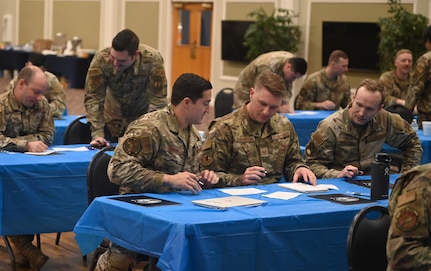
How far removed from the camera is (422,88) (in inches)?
319

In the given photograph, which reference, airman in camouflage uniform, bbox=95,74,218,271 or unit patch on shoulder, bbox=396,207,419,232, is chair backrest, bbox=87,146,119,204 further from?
unit patch on shoulder, bbox=396,207,419,232

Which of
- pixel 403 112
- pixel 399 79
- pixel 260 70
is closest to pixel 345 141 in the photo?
pixel 403 112

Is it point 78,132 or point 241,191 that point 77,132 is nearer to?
point 78,132

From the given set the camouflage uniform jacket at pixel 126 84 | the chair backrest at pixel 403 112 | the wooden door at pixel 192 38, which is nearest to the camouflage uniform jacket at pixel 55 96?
the camouflage uniform jacket at pixel 126 84

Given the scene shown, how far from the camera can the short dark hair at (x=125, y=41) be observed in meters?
6.27

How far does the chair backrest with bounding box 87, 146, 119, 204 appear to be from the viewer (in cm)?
483

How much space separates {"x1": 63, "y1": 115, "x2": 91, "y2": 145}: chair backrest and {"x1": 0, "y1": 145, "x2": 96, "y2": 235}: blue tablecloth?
1187 millimetres

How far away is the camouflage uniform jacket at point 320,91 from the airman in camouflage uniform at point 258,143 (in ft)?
15.1

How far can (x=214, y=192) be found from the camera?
4.48m

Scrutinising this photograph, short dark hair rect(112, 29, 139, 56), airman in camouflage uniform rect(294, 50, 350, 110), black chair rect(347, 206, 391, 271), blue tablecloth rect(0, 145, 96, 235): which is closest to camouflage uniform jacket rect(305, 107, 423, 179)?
blue tablecloth rect(0, 145, 96, 235)

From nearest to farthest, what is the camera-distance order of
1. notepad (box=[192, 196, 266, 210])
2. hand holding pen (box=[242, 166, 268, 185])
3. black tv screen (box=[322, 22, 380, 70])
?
notepad (box=[192, 196, 266, 210])
hand holding pen (box=[242, 166, 268, 185])
black tv screen (box=[322, 22, 380, 70])

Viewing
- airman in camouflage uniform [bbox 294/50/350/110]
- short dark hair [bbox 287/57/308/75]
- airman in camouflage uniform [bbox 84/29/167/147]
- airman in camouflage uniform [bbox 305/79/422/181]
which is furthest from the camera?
airman in camouflage uniform [bbox 294/50/350/110]

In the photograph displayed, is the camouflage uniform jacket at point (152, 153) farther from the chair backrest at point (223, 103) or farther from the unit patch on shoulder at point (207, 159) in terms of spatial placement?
the chair backrest at point (223, 103)

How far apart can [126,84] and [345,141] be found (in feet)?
6.82
